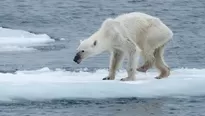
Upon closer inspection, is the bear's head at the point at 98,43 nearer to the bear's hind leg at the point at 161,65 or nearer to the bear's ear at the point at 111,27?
the bear's ear at the point at 111,27

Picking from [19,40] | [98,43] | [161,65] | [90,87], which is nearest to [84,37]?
[19,40]

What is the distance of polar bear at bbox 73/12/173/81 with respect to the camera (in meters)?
12.5

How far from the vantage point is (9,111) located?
1121 centimetres

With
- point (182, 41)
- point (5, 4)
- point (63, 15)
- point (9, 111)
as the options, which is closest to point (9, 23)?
point (63, 15)

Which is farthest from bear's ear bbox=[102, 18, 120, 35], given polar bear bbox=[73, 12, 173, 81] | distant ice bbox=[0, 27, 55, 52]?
distant ice bbox=[0, 27, 55, 52]

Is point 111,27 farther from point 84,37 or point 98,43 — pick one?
point 84,37

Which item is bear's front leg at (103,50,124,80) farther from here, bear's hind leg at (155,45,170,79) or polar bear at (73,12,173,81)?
bear's hind leg at (155,45,170,79)

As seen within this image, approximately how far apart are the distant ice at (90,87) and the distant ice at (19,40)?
5.08 m

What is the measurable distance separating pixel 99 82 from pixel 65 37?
7.86 metres

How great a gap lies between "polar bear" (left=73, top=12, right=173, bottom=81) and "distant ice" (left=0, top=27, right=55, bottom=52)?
520 centimetres

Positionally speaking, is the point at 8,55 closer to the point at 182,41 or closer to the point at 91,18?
the point at 182,41

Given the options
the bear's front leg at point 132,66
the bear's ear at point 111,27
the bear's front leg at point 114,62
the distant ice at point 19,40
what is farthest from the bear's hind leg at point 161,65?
the distant ice at point 19,40

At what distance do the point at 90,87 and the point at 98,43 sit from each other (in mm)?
989

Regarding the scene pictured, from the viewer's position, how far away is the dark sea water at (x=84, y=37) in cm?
1137
